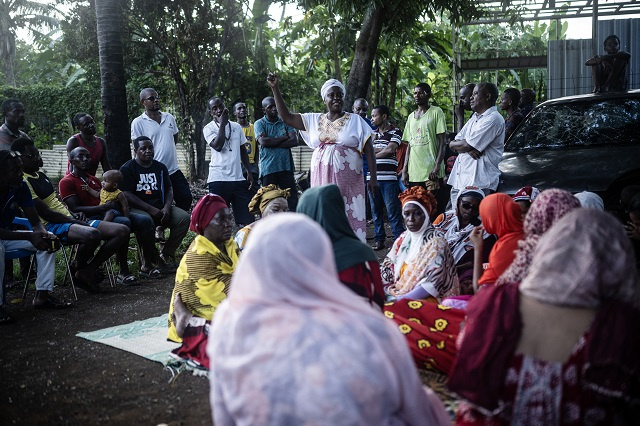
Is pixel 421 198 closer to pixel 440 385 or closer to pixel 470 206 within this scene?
pixel 470 206

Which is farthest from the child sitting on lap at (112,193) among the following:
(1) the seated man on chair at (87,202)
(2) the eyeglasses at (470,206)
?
(2) the eyeglasses at (470,206)

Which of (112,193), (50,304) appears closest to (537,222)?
(50,304)

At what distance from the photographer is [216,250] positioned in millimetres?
4598

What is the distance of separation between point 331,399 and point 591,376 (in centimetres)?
99

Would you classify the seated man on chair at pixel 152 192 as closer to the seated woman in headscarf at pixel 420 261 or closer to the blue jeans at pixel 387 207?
the blue jeans at pixel 387 207

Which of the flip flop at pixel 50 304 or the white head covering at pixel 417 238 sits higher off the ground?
the white head covering at pixel 417 238

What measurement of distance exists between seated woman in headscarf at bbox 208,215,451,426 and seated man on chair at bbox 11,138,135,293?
16.7 feet

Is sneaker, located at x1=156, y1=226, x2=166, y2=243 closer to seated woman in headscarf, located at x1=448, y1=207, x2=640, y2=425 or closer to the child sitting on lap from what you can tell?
the child sitting on lap

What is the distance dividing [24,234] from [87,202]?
3.94ft

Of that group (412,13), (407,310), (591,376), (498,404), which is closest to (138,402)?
(407,310)

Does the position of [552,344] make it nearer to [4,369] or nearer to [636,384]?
[636,384]

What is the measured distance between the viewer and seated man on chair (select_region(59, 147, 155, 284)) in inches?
284

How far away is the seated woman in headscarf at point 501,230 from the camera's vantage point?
4152 mm

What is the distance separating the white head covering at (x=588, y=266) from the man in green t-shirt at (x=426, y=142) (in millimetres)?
5672
